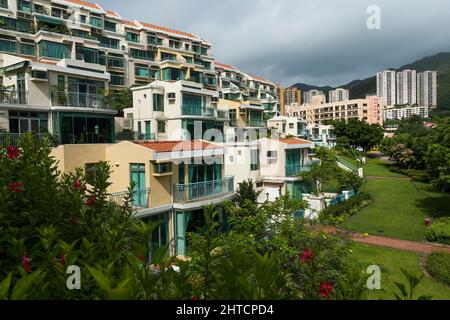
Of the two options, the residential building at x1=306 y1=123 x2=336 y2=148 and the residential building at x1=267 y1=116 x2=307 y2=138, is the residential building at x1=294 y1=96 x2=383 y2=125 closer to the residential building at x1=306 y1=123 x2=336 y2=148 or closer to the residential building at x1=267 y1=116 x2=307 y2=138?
the residential building at x1=306 y1=123 x2=336 y2=148

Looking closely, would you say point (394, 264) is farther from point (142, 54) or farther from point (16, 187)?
point (142, 54)

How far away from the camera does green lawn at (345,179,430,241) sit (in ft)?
83.0

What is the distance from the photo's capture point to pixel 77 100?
68.9 ft

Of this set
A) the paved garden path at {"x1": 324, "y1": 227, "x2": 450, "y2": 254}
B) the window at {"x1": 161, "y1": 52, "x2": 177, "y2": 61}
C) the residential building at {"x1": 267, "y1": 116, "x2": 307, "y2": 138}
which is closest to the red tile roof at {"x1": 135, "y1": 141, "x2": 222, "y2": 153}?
the paved garden path at {"x1": 324, "y1": 227, "x2": 450, "y2": 254}

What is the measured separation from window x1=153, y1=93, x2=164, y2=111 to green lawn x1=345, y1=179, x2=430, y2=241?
2206cm

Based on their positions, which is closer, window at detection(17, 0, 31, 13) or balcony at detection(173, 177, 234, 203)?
balcony at detection(173, 177, 234, 203)

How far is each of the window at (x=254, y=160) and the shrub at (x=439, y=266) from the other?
1526cm

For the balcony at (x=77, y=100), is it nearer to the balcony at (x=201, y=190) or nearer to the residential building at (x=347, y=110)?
the balcony at (x=201, y=190)

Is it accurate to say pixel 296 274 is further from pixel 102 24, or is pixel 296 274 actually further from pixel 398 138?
pixel 398 138

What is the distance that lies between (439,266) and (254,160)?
54.0 feet

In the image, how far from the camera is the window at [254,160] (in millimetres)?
29445

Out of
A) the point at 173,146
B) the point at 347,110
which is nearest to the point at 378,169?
the point at 173,146

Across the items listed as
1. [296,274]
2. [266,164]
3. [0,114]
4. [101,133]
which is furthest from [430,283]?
[0,114]
